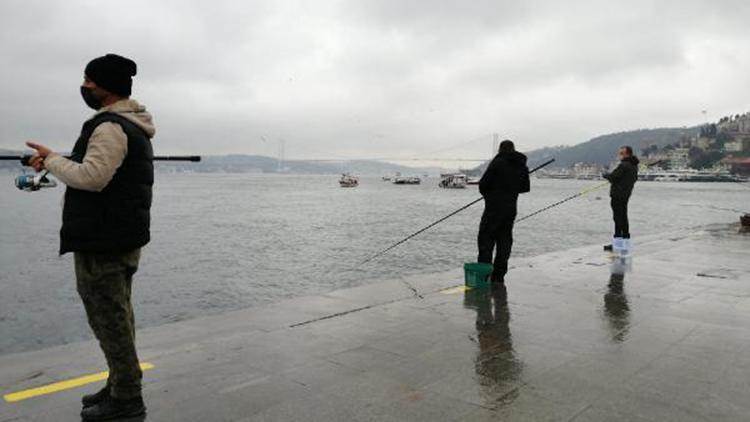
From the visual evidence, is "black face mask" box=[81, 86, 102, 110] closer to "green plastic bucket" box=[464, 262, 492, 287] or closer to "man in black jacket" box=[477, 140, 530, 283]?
"green plastic bucket" box=[464, 262, 492, 287]

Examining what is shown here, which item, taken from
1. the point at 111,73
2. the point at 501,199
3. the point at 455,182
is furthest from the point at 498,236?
the point at 455,182

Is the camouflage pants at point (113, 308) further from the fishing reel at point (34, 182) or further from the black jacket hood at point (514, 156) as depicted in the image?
the black jacket hood at point (514, 156)

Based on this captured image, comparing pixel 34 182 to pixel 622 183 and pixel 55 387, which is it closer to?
pixel 55 387

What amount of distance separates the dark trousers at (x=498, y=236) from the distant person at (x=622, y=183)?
3465mm

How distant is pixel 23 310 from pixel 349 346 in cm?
1143

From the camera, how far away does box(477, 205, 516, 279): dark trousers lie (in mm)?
7590

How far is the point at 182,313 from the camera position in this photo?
474 inches

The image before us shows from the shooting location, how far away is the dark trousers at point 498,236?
24.9 ft

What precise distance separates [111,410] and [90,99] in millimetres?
1803

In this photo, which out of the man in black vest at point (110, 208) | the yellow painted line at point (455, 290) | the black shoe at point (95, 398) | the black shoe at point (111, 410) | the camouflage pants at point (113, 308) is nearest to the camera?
the man in black vest at point (110, 208)

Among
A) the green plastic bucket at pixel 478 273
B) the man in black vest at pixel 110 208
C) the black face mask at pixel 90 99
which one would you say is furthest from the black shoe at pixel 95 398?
the green plastic bucket at pixel 478 273

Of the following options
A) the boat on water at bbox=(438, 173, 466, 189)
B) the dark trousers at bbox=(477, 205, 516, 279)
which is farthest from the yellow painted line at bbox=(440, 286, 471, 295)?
the boat on water at bbox=(438, 173, 466, 189)

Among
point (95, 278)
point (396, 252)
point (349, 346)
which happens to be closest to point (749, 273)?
point (349, 346)

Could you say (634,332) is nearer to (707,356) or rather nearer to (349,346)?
(707,356)
